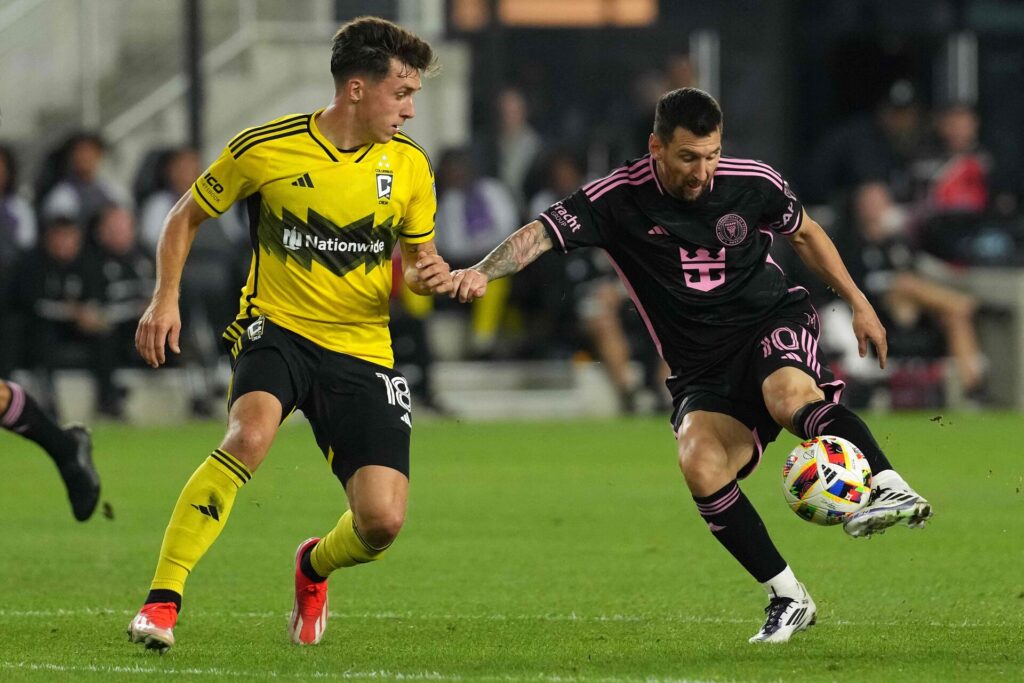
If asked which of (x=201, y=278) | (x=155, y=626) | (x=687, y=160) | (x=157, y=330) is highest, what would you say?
(x=687, y=160)

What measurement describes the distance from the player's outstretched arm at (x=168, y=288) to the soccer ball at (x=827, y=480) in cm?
213

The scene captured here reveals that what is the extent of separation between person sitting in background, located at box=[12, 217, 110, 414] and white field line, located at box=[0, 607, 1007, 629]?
9.07 metres

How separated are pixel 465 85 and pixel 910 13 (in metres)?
5.93

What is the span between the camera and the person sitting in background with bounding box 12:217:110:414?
16.5 meters

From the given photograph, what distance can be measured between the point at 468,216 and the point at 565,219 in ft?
36.3

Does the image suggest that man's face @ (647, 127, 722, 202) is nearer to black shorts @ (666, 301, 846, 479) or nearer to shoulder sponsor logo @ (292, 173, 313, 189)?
black shorts @ (666, 301, 846, 479)

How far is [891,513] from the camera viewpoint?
6.09 meters

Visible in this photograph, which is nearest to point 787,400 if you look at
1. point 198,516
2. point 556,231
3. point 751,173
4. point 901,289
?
point 751,173

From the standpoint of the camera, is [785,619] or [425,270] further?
[425,270]

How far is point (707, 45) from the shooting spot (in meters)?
21.0

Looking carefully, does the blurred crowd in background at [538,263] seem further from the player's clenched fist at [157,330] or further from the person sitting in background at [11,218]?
the player's clenched fist at [157,330]

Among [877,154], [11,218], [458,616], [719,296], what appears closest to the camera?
[719,296]

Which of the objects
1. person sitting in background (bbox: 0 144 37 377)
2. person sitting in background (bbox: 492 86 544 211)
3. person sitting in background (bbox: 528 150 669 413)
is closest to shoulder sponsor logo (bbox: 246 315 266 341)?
person sitting in background (bbox: 0 144 37 377)

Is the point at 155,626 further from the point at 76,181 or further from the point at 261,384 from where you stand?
the point at 76,181
